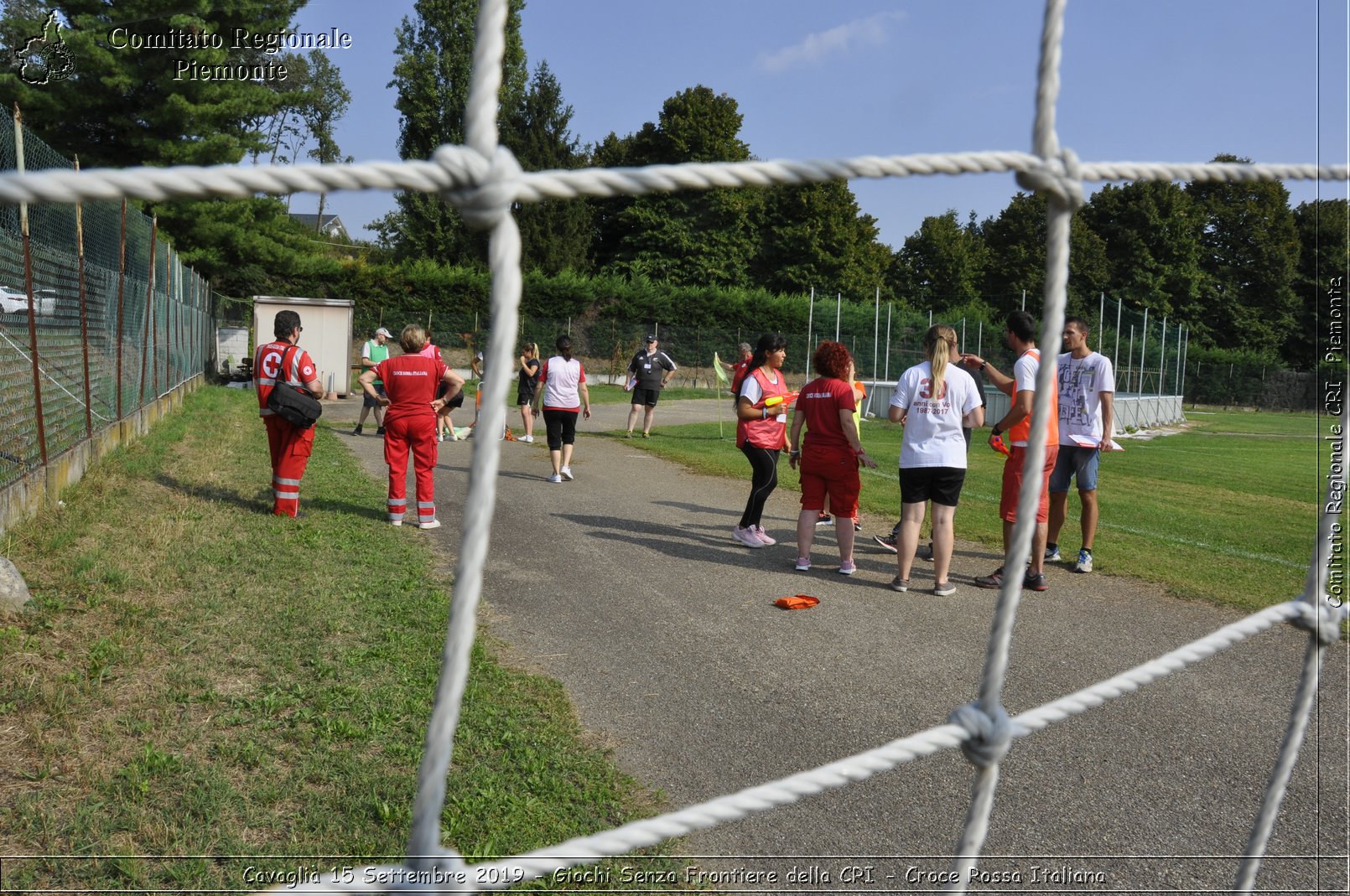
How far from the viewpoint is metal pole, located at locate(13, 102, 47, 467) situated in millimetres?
6090

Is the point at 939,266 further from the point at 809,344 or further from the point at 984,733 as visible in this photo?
the point at 984,733

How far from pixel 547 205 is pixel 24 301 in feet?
121

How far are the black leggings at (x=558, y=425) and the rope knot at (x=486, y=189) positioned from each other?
10.1 meters

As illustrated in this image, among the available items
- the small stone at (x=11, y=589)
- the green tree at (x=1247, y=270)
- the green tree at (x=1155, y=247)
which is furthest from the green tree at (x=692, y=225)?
the small stone at (x=11, y=589)

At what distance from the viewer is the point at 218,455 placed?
10.8 m

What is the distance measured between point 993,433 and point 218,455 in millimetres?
8629

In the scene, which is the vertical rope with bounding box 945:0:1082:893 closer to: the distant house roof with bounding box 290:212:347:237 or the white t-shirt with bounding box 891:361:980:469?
the white t-shirt with bounding box 891:361:980:469

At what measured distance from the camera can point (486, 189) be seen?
89cm

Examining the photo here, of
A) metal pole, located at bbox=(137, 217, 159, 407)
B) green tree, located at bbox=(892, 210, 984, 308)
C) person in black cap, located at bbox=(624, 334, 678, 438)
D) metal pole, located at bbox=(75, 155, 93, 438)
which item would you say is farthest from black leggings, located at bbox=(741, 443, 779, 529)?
green tree, located at bbox=(892, 210, 984, 308)

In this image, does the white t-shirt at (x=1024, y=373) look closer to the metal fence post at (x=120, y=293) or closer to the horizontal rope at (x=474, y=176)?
the horizontal rope at (x=474, y=176)

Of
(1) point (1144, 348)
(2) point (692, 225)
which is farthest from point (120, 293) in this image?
(2) point (692, 225)

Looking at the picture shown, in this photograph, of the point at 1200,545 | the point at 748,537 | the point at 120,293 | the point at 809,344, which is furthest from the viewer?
the point at 809,344

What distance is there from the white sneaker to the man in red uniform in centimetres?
371

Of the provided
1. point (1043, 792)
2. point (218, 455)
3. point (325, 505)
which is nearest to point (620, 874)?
point (1043, 792)
